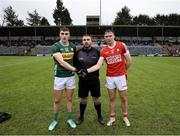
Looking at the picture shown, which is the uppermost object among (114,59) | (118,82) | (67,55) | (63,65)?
(67,55)

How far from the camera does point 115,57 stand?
6016 mm

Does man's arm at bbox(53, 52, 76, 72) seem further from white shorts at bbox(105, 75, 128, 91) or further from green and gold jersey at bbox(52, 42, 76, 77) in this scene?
white shorts at bbox(105, 75, 128, 91)

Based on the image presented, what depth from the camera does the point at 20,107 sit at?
7715 mm

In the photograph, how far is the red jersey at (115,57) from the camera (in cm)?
601

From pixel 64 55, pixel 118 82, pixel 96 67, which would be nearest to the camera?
pixel 64 55

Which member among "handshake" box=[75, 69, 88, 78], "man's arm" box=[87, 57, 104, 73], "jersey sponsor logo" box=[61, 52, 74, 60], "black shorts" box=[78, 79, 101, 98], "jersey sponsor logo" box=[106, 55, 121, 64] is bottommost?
"black shorts" box=[78, 79, 101, 98]

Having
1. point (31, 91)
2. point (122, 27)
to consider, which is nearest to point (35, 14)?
point (122, 27)

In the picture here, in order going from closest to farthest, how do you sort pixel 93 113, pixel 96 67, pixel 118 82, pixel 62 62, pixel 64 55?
pixel 62 62 < pixel 64 55 < pixel 96 67 < pixel 118 82 < pixel 93 113

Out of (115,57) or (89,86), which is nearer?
(115,57)

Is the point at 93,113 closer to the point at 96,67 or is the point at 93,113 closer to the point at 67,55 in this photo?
the point at 96,67

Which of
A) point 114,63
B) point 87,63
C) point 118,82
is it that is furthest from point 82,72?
point 118,82

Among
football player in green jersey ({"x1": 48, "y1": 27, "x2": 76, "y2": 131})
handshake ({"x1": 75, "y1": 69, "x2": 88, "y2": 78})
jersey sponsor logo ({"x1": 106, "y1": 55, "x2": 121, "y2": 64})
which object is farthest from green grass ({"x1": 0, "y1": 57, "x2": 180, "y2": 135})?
jersey sponsor logo ({"x1": 106, "y1": 55, "x2": 121, "y2": 64})

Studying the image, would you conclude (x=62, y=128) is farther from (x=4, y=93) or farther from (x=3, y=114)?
(x=4, y=93)

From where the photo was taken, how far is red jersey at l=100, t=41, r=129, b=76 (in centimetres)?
601
